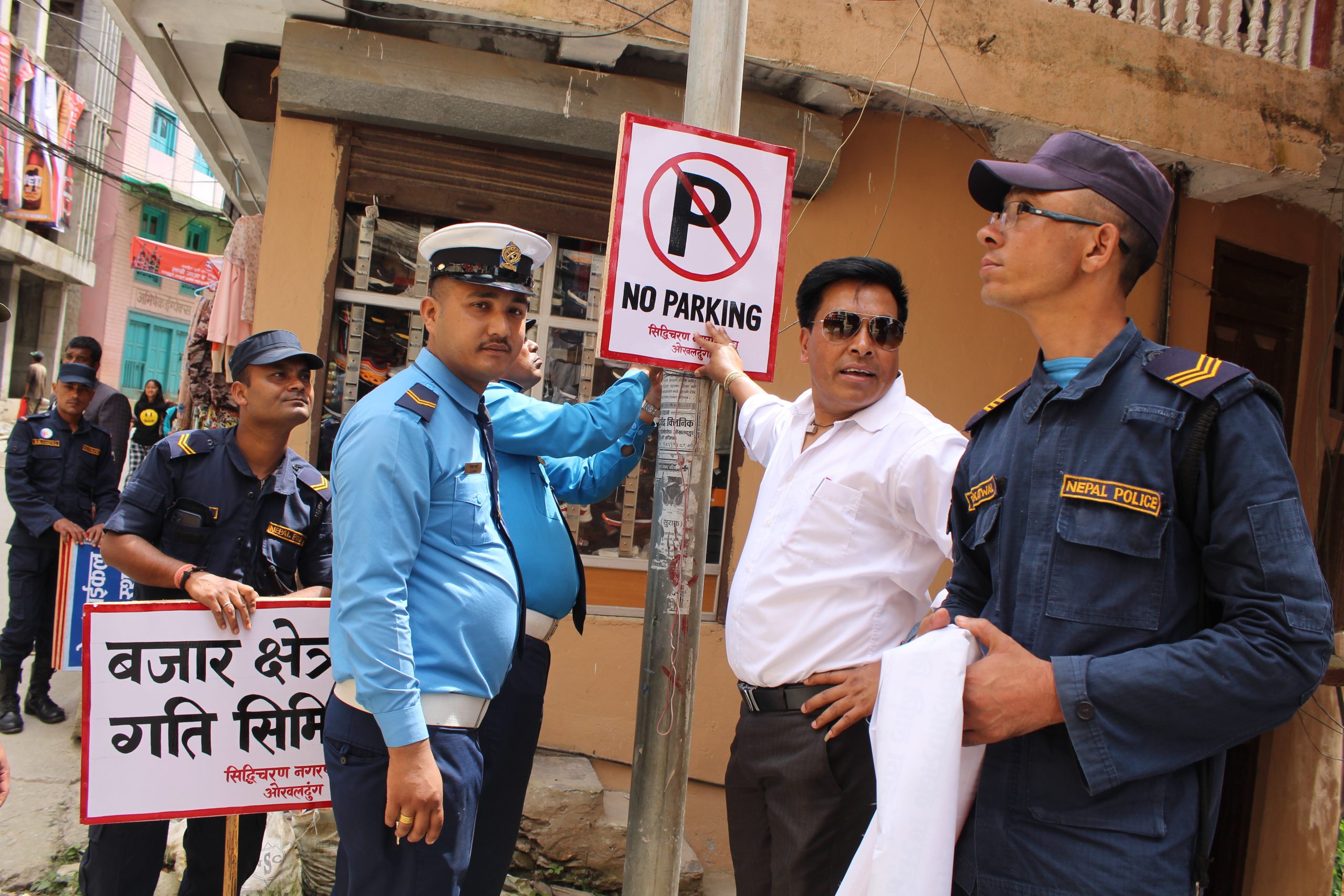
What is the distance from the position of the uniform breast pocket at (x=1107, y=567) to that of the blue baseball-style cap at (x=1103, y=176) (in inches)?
22.4

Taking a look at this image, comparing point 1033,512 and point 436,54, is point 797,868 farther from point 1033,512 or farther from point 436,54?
point 436,54

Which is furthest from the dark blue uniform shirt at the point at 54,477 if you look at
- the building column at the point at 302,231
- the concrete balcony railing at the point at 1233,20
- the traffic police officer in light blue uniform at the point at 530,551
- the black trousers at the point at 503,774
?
the concrete balcony railing at the point at 1233,20

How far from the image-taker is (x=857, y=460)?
2.38 metres

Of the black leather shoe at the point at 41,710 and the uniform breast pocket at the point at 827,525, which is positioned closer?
the uniform breast pocket at the point at 827,525

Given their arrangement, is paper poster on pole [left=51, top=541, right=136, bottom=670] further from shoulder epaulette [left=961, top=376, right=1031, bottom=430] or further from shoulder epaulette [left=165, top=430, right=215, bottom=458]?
shoulder epaulette [left=961, top=376, right=1031, bottom=430]

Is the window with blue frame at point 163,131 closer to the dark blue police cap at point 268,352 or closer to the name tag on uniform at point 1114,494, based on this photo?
the dark blue police cap at point 268,352

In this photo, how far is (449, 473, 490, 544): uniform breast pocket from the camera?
2.29 metres

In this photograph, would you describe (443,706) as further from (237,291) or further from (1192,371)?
(237,291)

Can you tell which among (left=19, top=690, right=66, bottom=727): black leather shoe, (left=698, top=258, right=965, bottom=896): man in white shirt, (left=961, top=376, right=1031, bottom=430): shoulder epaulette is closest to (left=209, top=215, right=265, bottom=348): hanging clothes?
(left=19, top=690, right=66, bottom=727): black leather shoe

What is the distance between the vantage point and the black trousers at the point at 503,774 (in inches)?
104

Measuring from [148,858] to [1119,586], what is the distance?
3.09m

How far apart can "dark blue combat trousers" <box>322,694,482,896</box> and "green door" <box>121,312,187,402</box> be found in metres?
27.2

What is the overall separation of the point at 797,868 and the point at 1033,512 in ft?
4.04

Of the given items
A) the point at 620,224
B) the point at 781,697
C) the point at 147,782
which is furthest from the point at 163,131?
the point at 781,697
